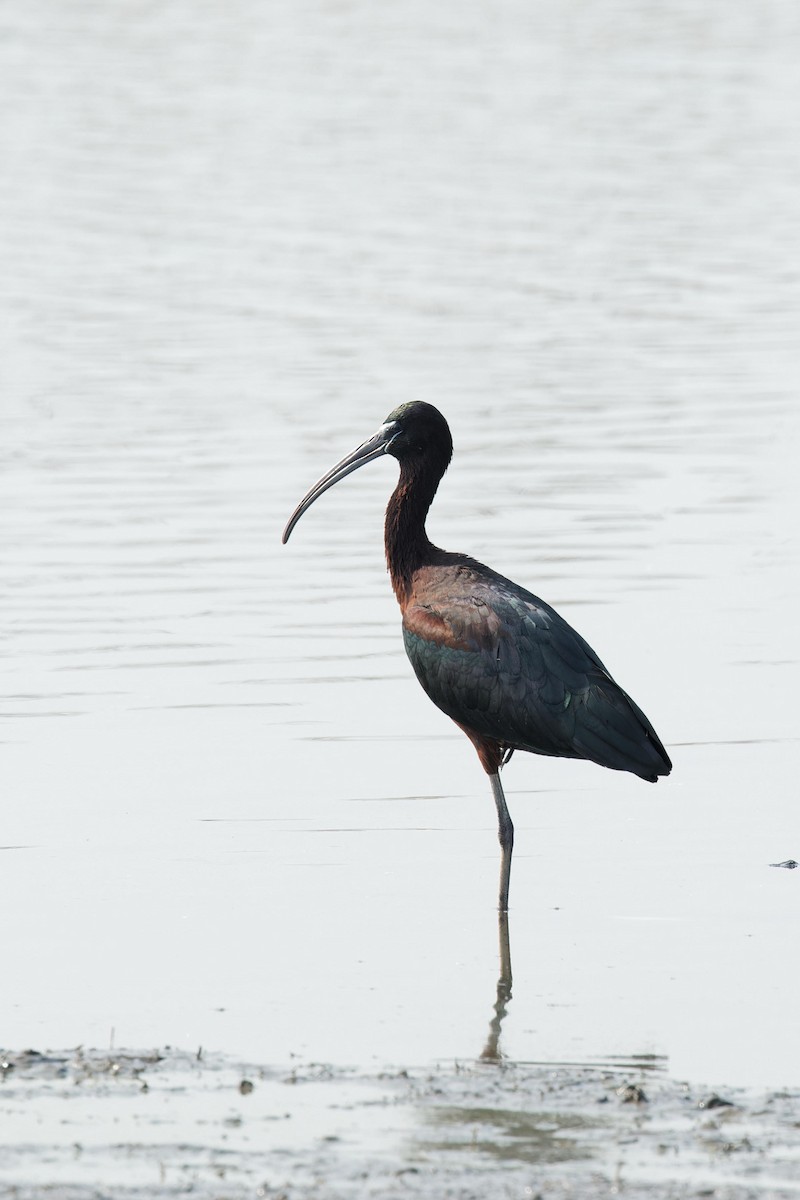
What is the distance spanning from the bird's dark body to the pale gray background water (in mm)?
580

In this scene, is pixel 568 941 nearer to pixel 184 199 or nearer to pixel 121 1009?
pixel 121 1009

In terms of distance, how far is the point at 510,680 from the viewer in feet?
27.8

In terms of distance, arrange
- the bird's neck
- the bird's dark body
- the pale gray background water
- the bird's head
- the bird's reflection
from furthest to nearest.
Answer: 1. the bird's head
2. the bird's neck
3. the bird's dark body
4. the pale gray background water
5. the bird's reflection

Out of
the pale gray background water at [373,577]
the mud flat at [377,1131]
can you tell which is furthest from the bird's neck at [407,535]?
the mud flat at [377,1131]

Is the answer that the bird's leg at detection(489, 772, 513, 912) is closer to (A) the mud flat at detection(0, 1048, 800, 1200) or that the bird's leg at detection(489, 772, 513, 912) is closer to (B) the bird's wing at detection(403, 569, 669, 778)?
(B) the bird's wing at detection(403, 569, 669, 778)

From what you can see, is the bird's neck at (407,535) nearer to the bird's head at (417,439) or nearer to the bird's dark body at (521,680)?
the bird's head at (417,439)

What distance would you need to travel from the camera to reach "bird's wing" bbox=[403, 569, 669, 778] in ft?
27.5

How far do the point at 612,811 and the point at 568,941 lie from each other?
1606mm

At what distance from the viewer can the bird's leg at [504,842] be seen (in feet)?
27.5

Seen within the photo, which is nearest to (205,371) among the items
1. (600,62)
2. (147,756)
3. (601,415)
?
(601,415)

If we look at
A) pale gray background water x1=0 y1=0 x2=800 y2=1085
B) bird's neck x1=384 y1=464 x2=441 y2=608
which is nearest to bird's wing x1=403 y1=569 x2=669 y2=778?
bird's neck x1=384 y1=464 x2=441 y2=608

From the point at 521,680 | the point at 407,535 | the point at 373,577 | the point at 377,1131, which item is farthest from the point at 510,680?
the point at 373,577

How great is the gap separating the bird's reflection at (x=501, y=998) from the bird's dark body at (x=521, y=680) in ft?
2.29

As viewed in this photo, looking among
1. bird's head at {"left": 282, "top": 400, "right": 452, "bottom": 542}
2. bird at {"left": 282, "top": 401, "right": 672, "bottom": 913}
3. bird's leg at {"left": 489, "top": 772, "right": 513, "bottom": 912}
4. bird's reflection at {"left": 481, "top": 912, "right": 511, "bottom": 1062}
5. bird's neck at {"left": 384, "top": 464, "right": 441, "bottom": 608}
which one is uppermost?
bird's head at {"left": 282, "top": 400, "right": 452, "bottom": 542}
